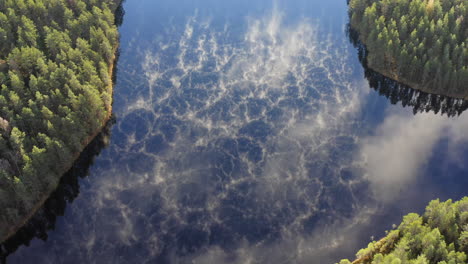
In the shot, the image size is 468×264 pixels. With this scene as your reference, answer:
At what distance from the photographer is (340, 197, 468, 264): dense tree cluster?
2751 inches

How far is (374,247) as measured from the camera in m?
79.1

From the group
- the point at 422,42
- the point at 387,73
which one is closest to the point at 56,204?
the point at 387,73

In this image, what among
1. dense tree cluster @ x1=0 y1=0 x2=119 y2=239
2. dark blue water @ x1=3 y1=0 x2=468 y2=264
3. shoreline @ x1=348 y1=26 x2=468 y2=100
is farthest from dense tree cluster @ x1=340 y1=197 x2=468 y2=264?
dense tree cluster @ x1=0 y1=0 x2=119 y2=239

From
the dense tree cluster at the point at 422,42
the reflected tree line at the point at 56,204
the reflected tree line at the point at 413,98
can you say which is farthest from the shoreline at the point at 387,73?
the reflected tree line at the point at 56,204

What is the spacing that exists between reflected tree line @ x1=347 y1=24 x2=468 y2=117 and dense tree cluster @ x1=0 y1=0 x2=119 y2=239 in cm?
8657

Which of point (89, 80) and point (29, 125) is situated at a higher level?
point (89, 80)

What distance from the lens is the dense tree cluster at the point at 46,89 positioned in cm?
9144

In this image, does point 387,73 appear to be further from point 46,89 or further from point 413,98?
point 46,89

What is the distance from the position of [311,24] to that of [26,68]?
10855cm

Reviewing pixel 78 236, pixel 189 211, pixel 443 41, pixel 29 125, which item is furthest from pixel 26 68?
pixel 443 41

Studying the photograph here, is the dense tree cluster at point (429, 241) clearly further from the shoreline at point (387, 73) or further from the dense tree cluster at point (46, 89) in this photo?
the dense tree cluster at point (46, 89)

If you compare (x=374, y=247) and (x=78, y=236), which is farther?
(x=78, y=236)

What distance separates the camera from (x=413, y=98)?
124m

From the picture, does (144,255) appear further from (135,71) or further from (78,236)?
(135,71)
